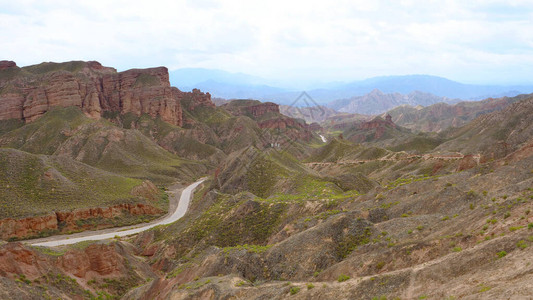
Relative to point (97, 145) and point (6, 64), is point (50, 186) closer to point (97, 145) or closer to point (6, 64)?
point (97, 145)

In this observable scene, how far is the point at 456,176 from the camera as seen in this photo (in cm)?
3538

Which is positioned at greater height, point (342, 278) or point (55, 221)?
point (342, 278)

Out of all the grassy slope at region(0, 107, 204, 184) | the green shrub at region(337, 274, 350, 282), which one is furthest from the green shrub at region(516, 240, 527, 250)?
the grassy slope at region(0, 107, 204, 184)

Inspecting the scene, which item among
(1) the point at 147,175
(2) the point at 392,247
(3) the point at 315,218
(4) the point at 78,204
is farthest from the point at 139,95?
(2) the point at 392,247

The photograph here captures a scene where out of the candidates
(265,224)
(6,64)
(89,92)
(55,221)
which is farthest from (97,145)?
(265,224)

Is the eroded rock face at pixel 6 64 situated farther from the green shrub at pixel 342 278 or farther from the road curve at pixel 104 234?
the green shrub at pixel 342 278

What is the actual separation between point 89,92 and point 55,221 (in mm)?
93477

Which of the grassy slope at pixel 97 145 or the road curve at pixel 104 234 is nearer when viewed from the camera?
the road curve at pixel 104 234

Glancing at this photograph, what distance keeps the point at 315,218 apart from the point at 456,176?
15202 millimetres

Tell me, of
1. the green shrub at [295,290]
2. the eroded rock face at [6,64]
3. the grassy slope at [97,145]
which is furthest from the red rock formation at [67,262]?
the eroded rock face at [6,64]

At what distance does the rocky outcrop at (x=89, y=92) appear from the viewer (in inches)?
5157

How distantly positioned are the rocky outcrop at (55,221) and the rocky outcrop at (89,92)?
8223cm

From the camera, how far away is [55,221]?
6062 centimetres

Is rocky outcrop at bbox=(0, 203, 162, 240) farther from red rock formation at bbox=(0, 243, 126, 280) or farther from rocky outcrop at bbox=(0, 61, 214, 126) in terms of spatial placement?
rocky outcrop at bbox=(0, 61, 214, 126)
